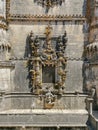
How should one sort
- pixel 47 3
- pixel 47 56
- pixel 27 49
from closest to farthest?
pixel 47 56, pixel 27 49, pixel 47 3

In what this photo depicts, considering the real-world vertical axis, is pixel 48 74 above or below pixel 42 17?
below

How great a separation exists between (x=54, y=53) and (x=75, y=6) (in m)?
3.57

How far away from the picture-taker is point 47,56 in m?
18.2

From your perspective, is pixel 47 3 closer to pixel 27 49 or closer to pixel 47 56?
pixel 27 49

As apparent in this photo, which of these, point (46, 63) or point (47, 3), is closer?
point (46, 63)

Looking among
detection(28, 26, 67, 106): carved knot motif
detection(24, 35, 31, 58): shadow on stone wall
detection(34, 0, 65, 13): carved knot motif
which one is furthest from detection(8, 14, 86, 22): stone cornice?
detection(24, 35, 31, 58): shadow on stone wall

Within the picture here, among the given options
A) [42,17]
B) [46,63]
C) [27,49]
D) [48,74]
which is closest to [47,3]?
[42,17]

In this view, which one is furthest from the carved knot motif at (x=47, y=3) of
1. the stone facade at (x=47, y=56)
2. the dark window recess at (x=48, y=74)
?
the dark window recess at (x=48, y=74)

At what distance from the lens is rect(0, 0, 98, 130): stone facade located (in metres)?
17.7

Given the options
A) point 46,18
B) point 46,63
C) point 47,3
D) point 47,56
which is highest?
point 47,3

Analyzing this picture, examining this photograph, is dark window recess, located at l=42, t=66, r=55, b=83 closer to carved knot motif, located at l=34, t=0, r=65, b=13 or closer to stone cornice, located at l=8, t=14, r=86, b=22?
stone cornice, located at l=8, t=14, r=86, b=22

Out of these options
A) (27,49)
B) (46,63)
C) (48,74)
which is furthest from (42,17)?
(48,74)

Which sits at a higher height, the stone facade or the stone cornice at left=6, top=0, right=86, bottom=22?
the stone cornice at left=6, top=0, right=86, bottom=22

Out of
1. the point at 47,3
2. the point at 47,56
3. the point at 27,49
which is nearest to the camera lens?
the point at 47,56
